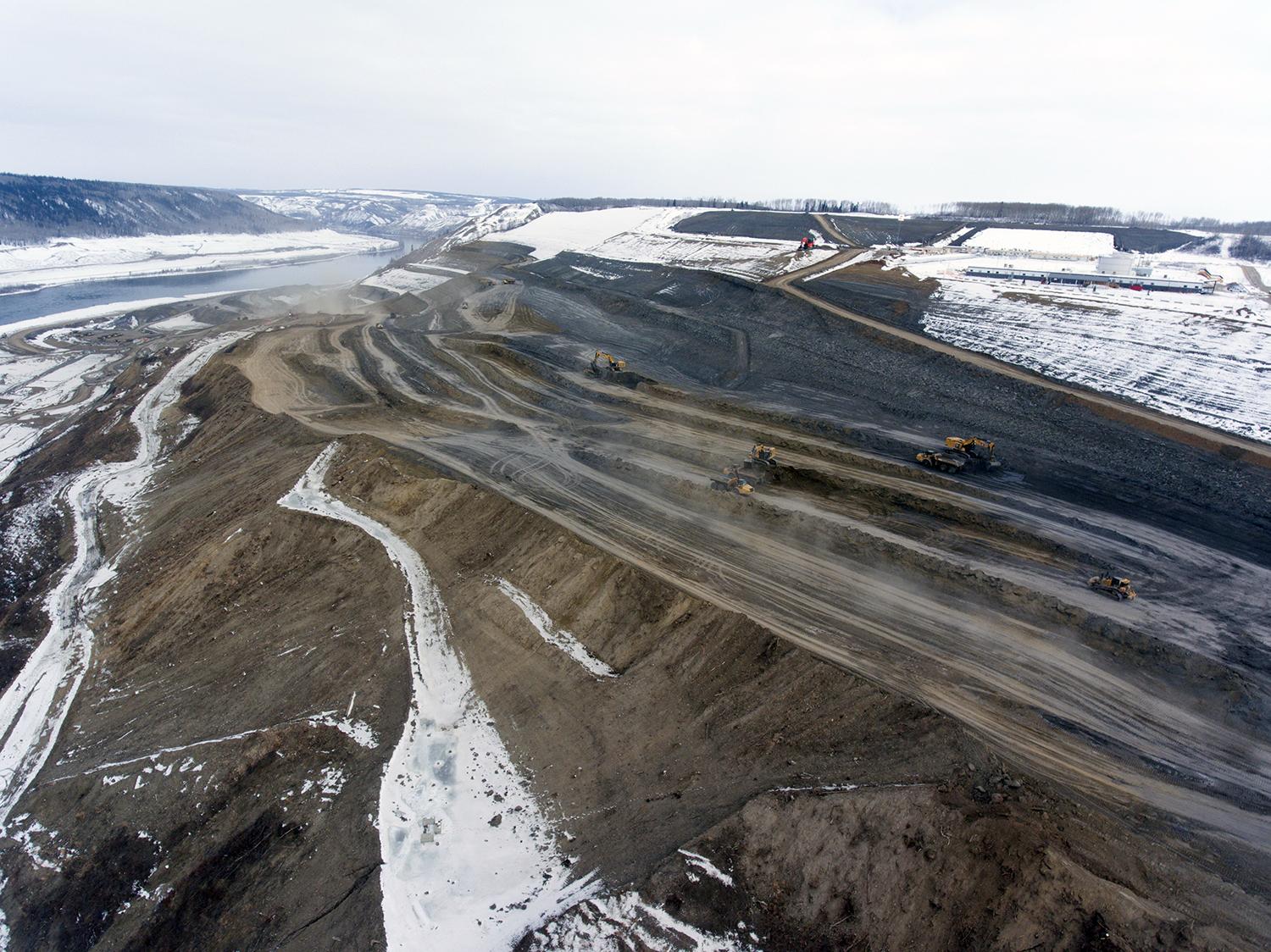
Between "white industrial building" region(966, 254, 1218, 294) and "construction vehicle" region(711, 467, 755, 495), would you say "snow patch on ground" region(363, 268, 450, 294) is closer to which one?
"white industrial building" region(966, 254, 1218, 294)

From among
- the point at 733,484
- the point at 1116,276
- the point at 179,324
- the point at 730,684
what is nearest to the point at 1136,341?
the point at 1116,276

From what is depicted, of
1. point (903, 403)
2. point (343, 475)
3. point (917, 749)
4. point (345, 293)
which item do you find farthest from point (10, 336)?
point (917, 749)

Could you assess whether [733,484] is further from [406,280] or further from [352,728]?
[406,280]

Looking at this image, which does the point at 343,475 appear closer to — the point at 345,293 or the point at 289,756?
the point at 289,756

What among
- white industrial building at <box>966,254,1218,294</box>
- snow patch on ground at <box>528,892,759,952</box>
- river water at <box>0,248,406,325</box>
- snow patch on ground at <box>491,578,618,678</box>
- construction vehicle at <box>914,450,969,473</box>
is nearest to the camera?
snow patch on ground at <box>528,892,759,952</box>

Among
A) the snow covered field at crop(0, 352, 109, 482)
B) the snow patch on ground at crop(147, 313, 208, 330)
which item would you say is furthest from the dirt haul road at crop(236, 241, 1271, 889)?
the snow patch on ground at crop(147, 313, 208, 330)

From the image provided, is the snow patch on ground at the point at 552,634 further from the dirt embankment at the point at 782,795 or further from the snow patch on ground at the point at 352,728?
the snow patch on ground at the point at 352,728

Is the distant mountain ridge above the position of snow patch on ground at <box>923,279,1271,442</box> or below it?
above
